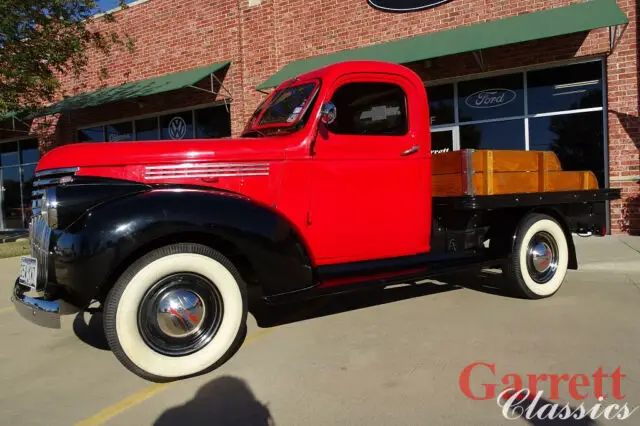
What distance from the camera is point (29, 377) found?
134 inches

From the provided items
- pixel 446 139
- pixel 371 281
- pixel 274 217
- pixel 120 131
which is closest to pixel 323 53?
pixel 446 139

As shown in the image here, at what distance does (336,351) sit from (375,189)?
1.32m

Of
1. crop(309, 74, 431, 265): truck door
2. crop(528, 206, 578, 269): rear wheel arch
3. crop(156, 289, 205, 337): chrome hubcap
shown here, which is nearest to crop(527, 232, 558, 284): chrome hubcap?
crop(528, 206, 578, 269): rear wheel arch

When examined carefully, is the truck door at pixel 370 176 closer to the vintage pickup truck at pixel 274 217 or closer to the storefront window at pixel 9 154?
the vintage pickup truck at pixel 274 217

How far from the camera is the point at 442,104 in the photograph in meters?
10.5

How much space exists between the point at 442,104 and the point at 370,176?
23.4ft

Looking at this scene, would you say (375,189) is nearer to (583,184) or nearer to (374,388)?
(374,388)

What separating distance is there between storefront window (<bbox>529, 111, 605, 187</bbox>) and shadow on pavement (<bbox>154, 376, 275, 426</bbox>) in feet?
27.4

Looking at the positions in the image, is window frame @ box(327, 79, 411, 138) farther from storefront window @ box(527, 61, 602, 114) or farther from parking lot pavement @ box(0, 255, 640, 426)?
storefront window @ box(527, 61, 602, 114)

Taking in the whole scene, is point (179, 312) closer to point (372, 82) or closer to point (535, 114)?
point (372, 82)

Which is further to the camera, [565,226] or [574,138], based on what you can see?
[574,138]

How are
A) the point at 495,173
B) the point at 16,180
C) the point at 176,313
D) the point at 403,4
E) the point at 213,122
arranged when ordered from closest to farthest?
the point at 176,313
the point at 495,173
the point at 403,4
the point at 213,122
the point at 16,180

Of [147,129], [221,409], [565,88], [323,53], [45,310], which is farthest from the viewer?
[147,129]

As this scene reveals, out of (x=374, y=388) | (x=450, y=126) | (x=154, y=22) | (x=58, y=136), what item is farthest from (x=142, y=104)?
(x=374, y=388)
